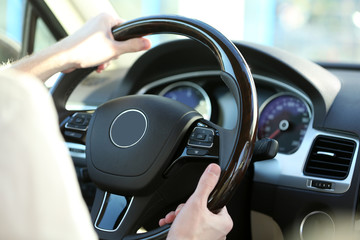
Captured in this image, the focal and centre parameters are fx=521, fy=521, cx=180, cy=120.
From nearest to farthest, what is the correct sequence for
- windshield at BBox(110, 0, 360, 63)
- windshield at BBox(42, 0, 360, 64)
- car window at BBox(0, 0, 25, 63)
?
car window at BBox(0, 0, 25, 63) < windshield at BBox(42, 0, 360, 64) < windshield at BBox(110, 0, 360, 63)

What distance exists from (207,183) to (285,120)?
0.80 metres

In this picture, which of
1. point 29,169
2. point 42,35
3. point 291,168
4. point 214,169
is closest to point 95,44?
point 214,169

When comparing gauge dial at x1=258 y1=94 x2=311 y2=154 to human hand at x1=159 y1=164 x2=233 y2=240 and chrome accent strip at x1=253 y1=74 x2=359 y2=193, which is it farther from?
human hand at x1=159 y1=164 x2=233 y2=240

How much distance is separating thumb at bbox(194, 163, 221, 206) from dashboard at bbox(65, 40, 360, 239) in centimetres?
58

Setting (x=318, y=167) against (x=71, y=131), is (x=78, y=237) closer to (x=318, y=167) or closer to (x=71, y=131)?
(x=71, y=131)

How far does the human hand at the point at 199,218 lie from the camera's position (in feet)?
2.88

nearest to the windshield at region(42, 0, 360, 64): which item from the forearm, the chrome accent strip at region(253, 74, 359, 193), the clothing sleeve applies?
the chrome accent strip at region(253, 74, 359, 193)

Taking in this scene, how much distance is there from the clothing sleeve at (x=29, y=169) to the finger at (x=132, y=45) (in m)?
0.77

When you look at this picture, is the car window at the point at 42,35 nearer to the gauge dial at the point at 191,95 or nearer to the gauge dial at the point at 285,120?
the gauge dial at the point at 191,95

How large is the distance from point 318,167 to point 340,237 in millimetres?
197

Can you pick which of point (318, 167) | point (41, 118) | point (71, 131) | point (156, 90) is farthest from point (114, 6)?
point (41, 118)

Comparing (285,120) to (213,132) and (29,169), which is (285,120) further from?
(29,169)

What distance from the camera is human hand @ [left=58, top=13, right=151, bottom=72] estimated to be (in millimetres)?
Result: 1222

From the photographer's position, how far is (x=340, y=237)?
4.62 ft
